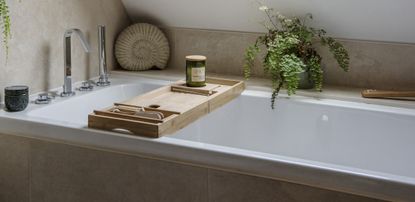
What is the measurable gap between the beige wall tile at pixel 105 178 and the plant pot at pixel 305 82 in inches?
38.1

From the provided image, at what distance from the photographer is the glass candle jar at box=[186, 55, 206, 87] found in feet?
7.91

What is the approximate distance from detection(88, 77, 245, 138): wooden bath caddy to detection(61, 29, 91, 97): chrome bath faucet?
32 centimetres

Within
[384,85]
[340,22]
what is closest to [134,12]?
[340,22]

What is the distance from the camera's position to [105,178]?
1.87 metres

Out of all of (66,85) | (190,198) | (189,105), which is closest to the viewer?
(190,198)

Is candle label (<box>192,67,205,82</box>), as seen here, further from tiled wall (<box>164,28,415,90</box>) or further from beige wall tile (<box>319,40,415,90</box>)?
beige wall tile (<box>319,40,415,90</box>)

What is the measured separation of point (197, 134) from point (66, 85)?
619 mm

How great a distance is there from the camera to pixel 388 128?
225cm

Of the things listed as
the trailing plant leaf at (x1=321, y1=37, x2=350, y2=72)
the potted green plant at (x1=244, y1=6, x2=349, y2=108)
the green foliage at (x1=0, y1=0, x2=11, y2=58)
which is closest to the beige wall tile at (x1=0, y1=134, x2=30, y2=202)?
the green foliage at (x1=0, y1=0, x2=11, y2=58)

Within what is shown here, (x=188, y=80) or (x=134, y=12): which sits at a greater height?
(x=134, y=12)

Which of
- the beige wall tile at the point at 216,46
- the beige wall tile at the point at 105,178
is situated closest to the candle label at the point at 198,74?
the beige wall tile at the point at 216,46

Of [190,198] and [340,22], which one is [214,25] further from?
[190,198]

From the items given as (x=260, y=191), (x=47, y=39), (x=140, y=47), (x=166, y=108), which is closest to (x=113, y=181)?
(x=166, y=108)

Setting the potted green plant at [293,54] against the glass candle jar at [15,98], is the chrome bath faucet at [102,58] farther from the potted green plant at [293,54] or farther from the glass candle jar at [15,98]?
the potted green plant at [293,54]
